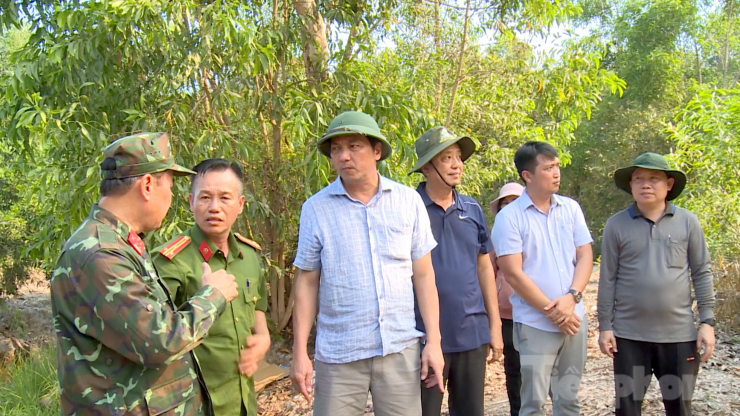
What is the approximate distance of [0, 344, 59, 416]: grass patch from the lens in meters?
4.80

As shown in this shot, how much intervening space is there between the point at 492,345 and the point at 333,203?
118 centimetres

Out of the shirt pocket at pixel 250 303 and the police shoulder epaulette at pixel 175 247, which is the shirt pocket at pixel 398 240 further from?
the police shoulder epaulette at pixel 175 247

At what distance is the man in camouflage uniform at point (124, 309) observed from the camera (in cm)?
181

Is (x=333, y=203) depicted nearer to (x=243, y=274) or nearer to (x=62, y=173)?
(x=243, y=274)

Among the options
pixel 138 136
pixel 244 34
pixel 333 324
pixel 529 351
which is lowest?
pixel 529 351

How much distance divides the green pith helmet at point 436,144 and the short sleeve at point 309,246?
72 cm

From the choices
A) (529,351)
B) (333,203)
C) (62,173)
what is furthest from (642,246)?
(62,173)

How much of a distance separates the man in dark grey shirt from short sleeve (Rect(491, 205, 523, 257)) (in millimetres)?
521

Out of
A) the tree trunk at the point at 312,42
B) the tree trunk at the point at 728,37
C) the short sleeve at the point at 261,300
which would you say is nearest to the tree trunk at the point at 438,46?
the tree trunk at the point at 312,42

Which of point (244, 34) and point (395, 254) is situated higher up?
point (244, 34)

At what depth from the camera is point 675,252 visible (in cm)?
322

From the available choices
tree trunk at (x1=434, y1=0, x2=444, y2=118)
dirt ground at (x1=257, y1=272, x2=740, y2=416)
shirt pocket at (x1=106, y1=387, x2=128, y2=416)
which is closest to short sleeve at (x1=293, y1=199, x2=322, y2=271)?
shirt pocket at (x1=106, y1=387, x2=128, y2=416)

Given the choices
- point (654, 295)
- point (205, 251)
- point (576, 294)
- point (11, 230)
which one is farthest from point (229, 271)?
point (11, 230)

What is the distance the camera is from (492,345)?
10.5 ft
